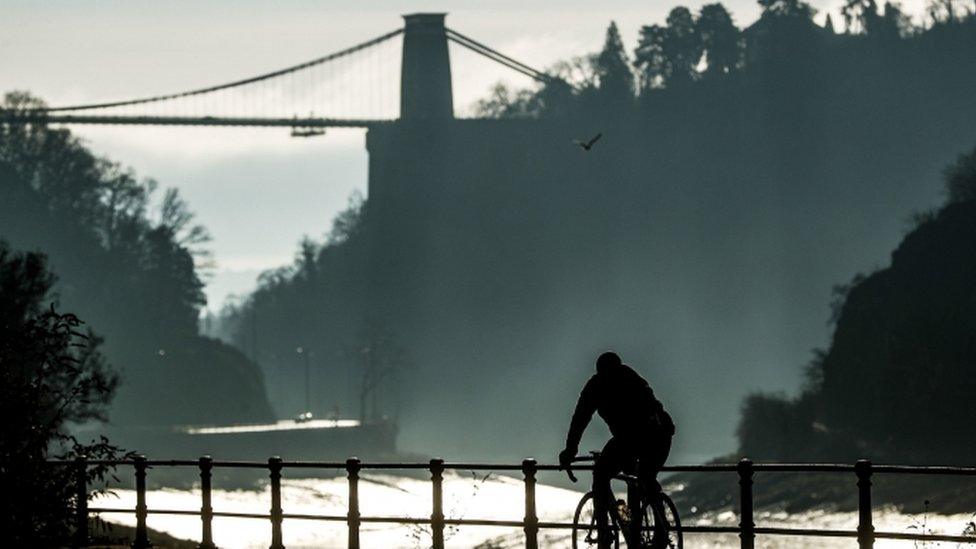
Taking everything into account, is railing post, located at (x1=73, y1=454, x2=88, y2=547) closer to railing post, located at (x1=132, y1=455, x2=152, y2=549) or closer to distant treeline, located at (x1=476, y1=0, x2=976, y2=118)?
railing post, located at (x1=132, y1=455, x2=152, y2=549)

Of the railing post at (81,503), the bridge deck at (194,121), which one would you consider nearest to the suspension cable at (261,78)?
the bridge deck at (194,121)

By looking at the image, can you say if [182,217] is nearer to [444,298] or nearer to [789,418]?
[789,418]

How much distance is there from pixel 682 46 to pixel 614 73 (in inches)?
283

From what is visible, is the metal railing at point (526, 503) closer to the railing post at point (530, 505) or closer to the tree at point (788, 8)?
the railing post at point (530, 505)

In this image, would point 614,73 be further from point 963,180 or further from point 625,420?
point 625,420

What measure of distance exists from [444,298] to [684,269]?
72.9ft

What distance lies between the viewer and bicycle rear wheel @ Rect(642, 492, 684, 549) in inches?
561

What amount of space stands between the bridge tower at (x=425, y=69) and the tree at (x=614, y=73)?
60.2 feet

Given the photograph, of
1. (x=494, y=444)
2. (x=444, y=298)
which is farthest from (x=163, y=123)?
(x=444, y=298)

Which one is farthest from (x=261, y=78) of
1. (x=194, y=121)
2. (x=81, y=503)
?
(x=81, y=503)

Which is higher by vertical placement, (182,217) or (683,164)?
(683,164)

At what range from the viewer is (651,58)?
631ft

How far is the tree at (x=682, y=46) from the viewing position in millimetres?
189375

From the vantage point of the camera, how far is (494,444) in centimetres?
15700
